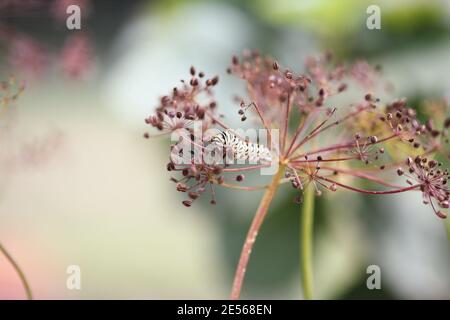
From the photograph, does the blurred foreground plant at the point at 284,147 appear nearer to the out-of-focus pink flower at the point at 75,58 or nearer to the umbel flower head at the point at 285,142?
the umbel flower head at the point at 285,142

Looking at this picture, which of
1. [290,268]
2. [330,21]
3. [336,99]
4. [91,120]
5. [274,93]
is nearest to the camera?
[274,93]

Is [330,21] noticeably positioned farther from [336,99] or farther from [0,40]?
[0,40]

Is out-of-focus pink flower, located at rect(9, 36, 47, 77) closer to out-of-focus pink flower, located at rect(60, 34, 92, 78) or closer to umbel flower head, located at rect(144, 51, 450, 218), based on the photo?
out-of-focus pink flower, located at rect(60, 34, 92, 78)

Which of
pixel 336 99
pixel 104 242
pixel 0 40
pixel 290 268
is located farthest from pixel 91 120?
pixel 0 40

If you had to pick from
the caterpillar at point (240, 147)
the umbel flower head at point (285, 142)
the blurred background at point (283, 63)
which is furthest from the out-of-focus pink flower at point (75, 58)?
the caterpillar at point (240, 147)

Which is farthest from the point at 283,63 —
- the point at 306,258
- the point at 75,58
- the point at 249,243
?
the point at 249,243

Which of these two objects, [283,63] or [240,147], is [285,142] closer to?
[240,147]

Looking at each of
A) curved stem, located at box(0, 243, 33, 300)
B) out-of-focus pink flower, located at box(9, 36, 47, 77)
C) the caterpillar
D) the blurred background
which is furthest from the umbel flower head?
out-of-focus pink flower, located at box(9, 36, 47, 77)
